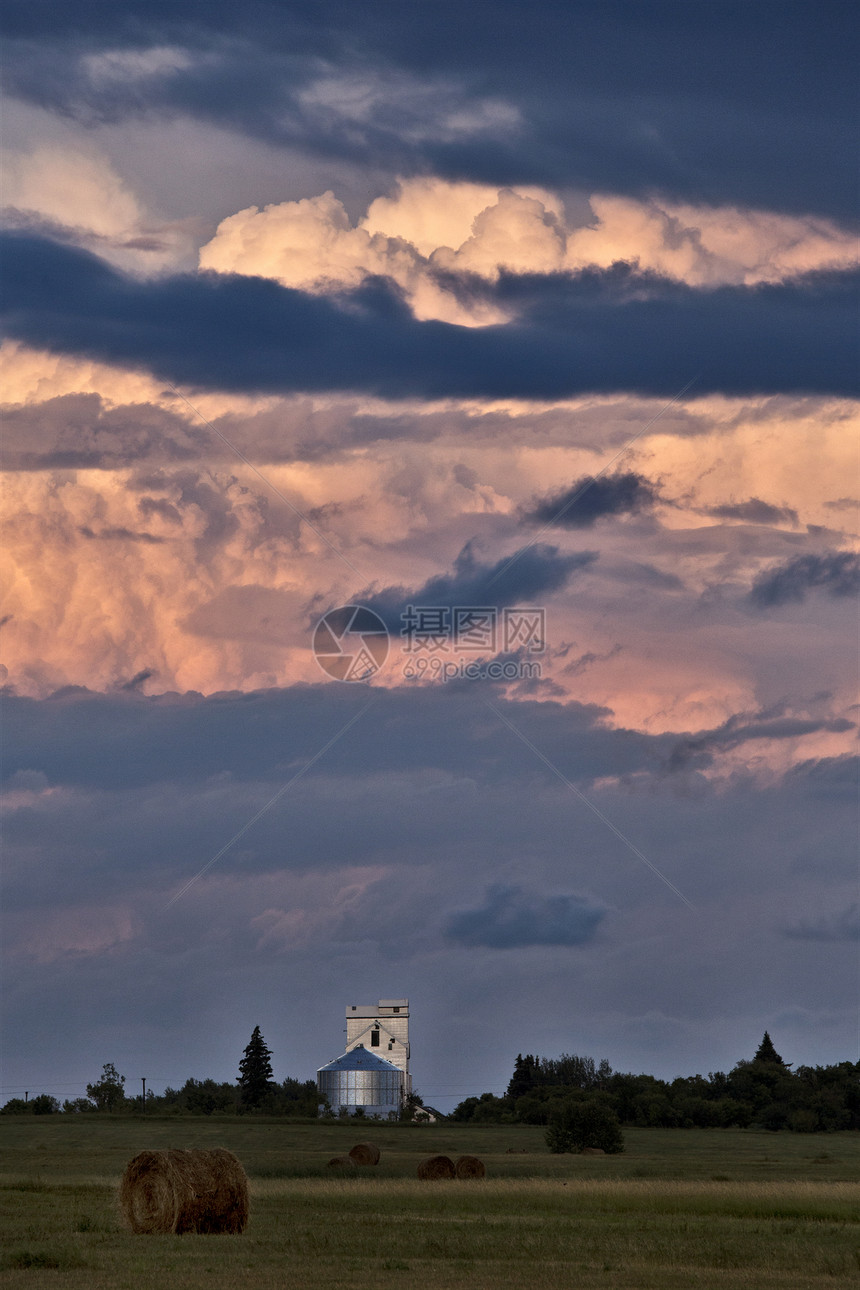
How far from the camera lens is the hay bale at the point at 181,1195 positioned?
3488cm

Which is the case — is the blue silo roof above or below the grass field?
below

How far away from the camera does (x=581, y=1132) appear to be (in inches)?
3620

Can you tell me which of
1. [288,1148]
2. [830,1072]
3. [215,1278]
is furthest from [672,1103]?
[215,1278]

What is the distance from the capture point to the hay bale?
3488 cm

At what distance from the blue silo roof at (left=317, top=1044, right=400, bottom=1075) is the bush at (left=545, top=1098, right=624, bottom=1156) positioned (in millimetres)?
85801

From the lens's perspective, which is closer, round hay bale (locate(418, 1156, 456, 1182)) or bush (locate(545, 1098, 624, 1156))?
round hay bale (locate(418, 1156, 456, 1182))

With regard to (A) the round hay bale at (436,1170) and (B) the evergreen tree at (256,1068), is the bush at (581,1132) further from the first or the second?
(B) the evergreen tree at (256,1068)

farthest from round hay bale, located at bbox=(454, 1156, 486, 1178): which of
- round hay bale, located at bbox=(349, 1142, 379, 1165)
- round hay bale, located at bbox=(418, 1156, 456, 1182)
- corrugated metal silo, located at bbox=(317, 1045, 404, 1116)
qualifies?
corrugated metal silo, located at bbox=(317, 1045, 404, 1116)

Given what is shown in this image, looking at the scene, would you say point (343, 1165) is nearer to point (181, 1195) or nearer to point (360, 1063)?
point (181, 1195)

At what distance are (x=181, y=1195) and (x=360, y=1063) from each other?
5766 inches

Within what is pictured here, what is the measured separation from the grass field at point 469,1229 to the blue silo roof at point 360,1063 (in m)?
92.1

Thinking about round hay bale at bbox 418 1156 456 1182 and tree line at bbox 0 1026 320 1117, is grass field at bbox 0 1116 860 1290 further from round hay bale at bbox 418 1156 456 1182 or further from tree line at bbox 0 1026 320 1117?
tree line at bbox 0 1026 320 1117

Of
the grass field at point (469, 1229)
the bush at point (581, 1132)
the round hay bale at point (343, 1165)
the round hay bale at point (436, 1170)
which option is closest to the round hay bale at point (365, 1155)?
the grass field at point (469, 1229)

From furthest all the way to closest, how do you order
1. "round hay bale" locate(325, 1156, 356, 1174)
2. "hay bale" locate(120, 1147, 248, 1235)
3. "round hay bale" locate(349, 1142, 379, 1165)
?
"round hay bale" locate(349, 1142, 379, 1165) < "round hay bale" locate(325, 1156, 356, 1174) < "hay bale" locate(120, 1147, 248, 1235)
